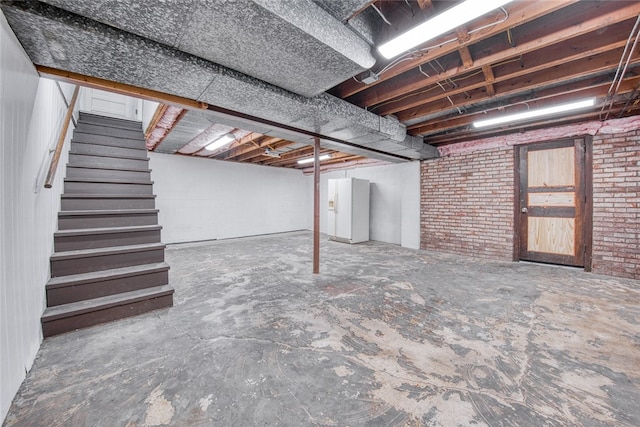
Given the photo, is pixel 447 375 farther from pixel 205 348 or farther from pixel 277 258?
pixel 277 258

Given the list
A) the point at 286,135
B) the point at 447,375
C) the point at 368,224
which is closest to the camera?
the point at 447,375

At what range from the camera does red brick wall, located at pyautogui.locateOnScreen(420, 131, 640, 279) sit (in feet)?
11.8

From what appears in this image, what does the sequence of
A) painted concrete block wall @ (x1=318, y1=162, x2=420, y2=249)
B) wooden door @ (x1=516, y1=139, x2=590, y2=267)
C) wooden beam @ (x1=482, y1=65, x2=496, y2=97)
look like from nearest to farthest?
wooden beam @ (x1=482, y1=65, x2=496, y2=97) < wooden door @ (x1=516, y1=139, x2=590, y2=267) < painted concrete block wall @ (x1=318, y1=162, x2=420, y2=249)

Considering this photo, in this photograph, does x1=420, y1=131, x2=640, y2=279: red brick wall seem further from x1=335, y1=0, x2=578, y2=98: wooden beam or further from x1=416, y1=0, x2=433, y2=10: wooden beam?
x1=416, y1=0, x2=433, y2=10: wooden beam

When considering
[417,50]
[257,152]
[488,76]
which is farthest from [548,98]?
[257,152]

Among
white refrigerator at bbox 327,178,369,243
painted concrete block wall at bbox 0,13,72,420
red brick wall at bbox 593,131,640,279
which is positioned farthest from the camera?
white refrigerator at bbox 327,178,369,243

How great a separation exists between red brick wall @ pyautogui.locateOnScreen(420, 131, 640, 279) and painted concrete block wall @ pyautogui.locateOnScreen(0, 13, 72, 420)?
6076 millimetres

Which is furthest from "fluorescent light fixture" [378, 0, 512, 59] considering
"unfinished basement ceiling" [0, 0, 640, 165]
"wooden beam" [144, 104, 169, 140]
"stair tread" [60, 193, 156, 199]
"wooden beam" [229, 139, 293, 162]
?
"wooden beam" [229, 139, 293, 162]

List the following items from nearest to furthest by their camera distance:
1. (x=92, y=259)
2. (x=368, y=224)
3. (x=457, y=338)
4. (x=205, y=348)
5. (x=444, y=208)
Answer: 1. (x=205, y=348)
2. (x=457, y=338)
3. (x=92, y=259)
4. (x=444, y=208)
5. (x=368, y=224)

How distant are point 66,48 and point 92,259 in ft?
6.02

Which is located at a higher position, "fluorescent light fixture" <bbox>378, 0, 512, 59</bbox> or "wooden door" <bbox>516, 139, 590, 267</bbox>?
"fluorescent light fixture" <bbox>378, 0, 512, 59</bbox>

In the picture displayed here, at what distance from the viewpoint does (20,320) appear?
5.13ft

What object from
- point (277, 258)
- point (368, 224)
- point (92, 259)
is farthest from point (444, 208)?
point (92, 259)

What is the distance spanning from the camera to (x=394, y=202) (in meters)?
6.75
